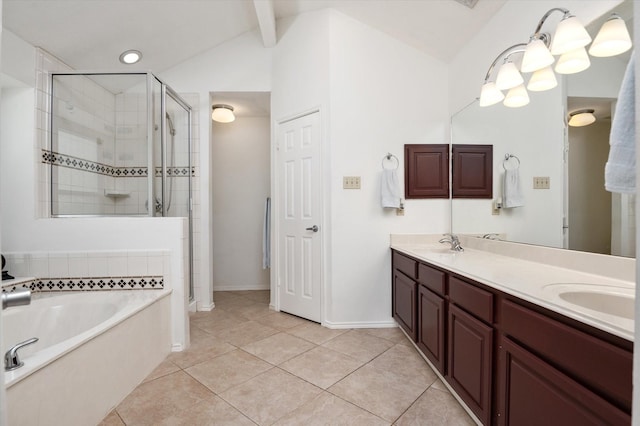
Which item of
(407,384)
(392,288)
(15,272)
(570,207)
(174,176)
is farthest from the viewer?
(174,176)

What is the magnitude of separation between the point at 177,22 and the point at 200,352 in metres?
2.75

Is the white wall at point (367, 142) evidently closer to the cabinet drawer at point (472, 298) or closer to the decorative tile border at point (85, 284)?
the cabinet drawer at point (472, 298)

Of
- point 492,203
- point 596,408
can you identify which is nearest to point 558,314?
point 596,408

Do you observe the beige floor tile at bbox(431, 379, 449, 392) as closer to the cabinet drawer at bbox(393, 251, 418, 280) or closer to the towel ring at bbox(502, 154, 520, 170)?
the cabinet drawer at bbox(393, 251, 418, 280)

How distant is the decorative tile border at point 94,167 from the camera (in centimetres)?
236

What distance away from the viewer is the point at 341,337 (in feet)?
7.93

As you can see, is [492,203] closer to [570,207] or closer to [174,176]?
[570,207]

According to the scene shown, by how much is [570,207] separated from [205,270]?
301 centimetres

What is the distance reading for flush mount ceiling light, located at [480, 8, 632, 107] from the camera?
1.30 metres

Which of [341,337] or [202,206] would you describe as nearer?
[341,337]

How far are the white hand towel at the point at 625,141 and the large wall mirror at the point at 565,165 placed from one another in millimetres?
876

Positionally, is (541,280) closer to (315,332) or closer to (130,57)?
(315,332)

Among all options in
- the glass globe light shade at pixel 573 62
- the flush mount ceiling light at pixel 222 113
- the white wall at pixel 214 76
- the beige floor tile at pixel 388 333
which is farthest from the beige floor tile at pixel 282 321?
the glass globe light shade at pixel 573 62

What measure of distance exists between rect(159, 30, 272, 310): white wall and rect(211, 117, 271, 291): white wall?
0.79 m
